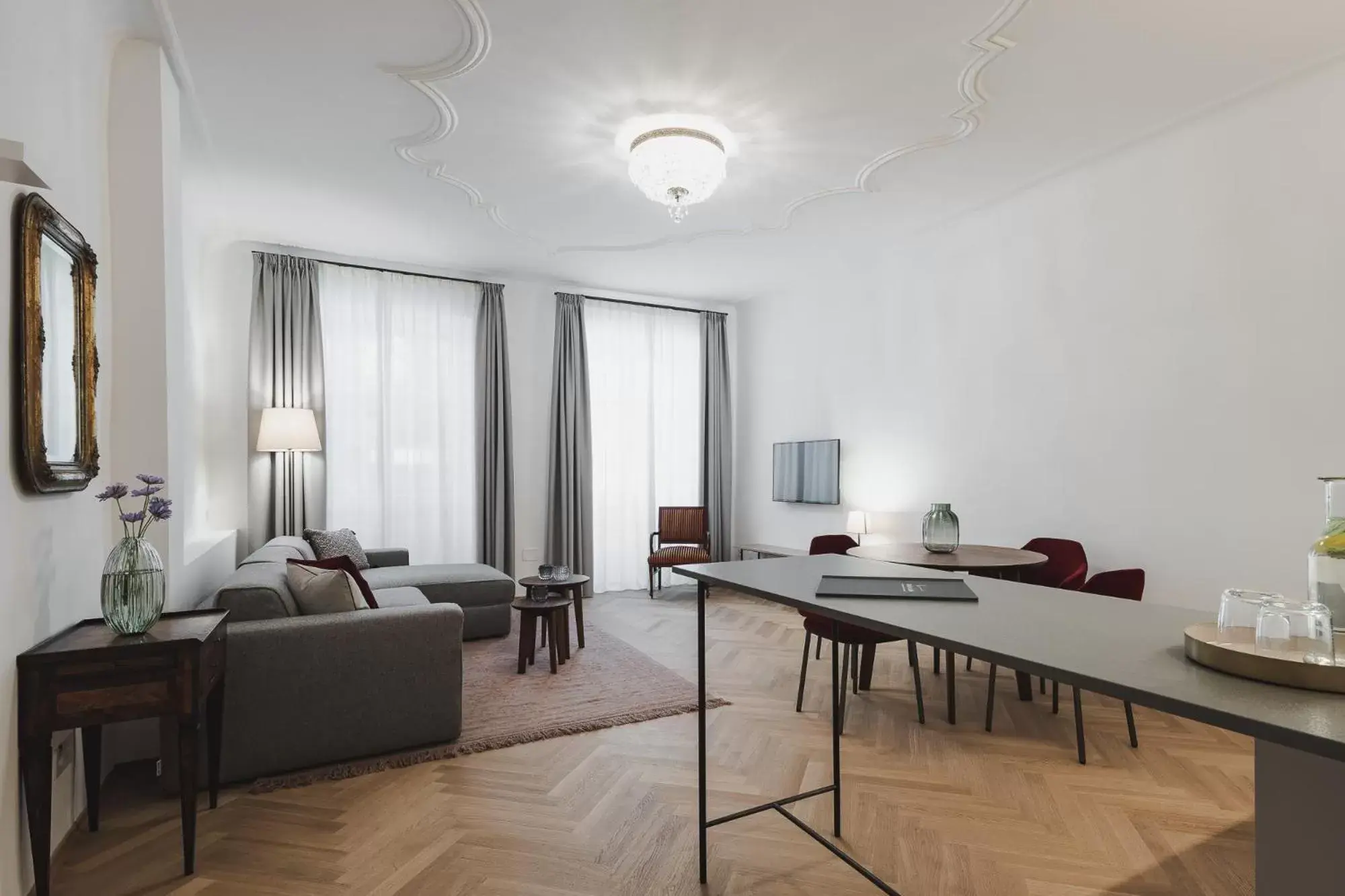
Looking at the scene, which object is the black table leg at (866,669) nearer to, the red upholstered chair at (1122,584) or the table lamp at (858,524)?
the red upholstered chair at (1122,584)

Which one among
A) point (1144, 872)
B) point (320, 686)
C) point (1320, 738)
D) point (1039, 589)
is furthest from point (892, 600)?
point (320, 686)


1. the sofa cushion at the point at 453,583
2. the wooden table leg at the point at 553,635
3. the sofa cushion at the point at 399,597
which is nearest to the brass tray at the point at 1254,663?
the wooden table leg at the point at 553,635

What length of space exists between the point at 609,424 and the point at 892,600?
540 centimetres

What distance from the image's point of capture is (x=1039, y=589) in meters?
1.89

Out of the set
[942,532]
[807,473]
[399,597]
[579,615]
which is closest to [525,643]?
[579,615]

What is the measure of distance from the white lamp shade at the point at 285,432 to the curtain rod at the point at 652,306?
283cm

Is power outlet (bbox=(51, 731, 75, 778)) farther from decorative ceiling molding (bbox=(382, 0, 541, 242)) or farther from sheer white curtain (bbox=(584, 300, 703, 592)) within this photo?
sheer white curtain (bbox=(584, 300, 703, 592))

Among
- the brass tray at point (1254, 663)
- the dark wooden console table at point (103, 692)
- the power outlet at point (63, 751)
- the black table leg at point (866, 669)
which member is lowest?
the black table leg at point (866, 669)

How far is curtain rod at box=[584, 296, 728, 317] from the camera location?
697 cm

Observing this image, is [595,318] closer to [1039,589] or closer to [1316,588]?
[1039,589]

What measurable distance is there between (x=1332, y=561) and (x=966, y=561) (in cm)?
223

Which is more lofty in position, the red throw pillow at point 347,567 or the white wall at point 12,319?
the white wall at point 12,319

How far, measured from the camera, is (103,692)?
2.03 metres

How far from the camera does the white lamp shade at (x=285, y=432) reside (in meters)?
5.06
